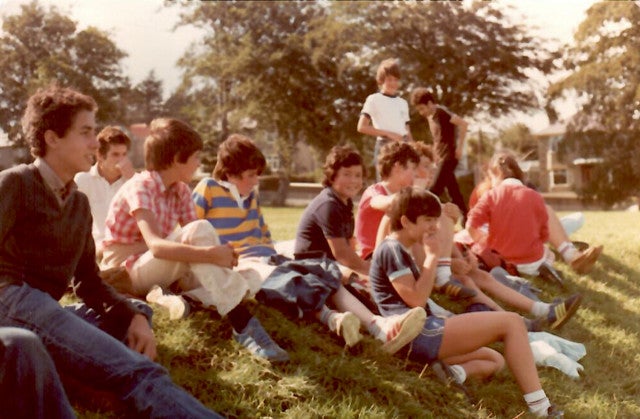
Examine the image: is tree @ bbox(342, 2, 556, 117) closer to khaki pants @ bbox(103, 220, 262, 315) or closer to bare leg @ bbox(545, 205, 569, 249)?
bare leg @ bbox(545, 205, 569, 249)

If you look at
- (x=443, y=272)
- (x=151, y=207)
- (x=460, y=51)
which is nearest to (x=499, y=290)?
(x=443, y=272)

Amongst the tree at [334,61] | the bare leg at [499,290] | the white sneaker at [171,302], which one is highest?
the tree at [334,61]

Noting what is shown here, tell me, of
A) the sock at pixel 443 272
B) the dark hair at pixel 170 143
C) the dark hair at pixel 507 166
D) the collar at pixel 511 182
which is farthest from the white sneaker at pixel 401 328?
the dark hair at pixel 507 166

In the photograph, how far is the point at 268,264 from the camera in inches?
220

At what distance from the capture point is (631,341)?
23.2ft

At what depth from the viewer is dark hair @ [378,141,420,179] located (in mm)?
6719

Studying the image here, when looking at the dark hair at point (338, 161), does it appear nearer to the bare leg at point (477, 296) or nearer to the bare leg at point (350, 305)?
the bare leg at point (350, 305)

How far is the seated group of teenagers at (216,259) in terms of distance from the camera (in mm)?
3479

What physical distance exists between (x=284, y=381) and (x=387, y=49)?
36921 millimetres

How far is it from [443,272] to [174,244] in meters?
Result: 2.81

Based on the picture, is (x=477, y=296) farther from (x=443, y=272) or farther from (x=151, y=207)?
(x=151, y=207)

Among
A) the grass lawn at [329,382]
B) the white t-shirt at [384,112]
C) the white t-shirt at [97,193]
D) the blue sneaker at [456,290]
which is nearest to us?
the grass lawn at [329,382]

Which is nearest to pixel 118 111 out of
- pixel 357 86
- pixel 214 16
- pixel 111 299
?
pixel 214 16

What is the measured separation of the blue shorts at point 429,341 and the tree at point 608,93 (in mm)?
35433
